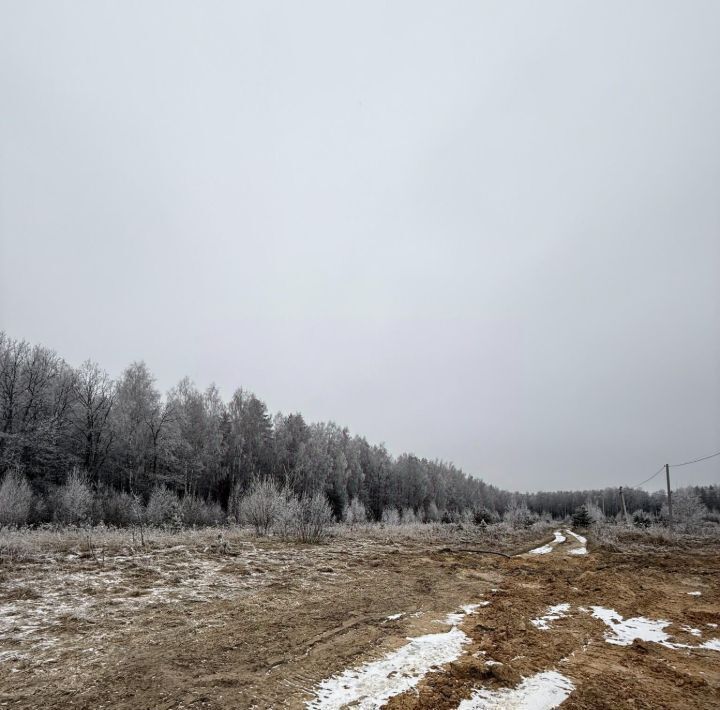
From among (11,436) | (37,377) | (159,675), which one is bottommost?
(159,675)

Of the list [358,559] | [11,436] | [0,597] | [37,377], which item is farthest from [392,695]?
[37,377]

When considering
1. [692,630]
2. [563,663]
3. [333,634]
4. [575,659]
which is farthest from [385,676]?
[692,630]

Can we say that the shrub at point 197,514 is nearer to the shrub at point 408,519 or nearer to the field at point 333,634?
the field at point 333,634

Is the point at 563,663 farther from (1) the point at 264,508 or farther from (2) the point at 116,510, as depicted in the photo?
(2) the point at 116,510

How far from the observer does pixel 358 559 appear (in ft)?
43.6

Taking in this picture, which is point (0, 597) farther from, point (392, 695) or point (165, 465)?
point (165, 465)

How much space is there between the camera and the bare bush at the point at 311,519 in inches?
679

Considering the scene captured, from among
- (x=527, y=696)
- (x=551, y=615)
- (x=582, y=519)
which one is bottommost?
(x=582, y=519)

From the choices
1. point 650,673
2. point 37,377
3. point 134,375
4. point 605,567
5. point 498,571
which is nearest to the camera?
point 650,673

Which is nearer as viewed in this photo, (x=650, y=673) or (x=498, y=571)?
(x=650, y=673)

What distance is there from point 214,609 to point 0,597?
11.6 ft

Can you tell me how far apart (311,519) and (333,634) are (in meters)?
12.3

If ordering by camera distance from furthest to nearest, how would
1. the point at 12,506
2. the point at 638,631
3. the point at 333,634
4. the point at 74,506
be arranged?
the point at 74,506 → the point at 12,506 → the point at 638,631 → the point at 333,634

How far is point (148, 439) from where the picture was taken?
39344mm
